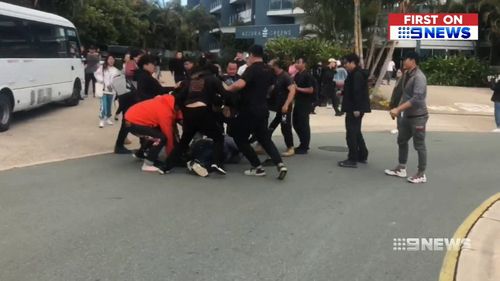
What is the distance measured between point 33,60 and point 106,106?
1819mm

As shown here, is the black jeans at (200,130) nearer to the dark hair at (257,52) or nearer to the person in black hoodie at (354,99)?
the dark hair at (257,52)

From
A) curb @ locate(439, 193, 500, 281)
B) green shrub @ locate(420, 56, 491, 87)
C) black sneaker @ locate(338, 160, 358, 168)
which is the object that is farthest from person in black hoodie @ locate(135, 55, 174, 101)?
green shrub @ locate(420, 56, 491, 87)

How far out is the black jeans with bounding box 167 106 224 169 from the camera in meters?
7.89

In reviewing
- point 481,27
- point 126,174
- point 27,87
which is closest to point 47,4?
point 27,87

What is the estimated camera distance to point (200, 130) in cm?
805

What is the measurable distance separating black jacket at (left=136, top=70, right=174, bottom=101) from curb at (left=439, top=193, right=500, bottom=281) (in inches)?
181

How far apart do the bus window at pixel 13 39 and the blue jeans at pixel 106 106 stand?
5.94 feet

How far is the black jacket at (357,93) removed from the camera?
8922 mm

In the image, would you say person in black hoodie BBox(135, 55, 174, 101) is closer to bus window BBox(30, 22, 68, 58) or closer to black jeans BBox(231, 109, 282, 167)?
black jeans BBox(231, 109, 282, 167)

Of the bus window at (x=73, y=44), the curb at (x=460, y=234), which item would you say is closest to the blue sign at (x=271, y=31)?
the bus window at (x=73, y=44)

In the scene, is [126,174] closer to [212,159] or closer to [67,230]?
[212,159]

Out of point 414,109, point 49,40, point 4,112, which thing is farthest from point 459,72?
point 4,112

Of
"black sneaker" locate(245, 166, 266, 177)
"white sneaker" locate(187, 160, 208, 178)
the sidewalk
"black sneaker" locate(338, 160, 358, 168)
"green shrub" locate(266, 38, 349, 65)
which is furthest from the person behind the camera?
"green shrub" locate(266, 38, 349, 65)

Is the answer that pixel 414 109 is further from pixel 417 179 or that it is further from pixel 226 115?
pixel 226 115
